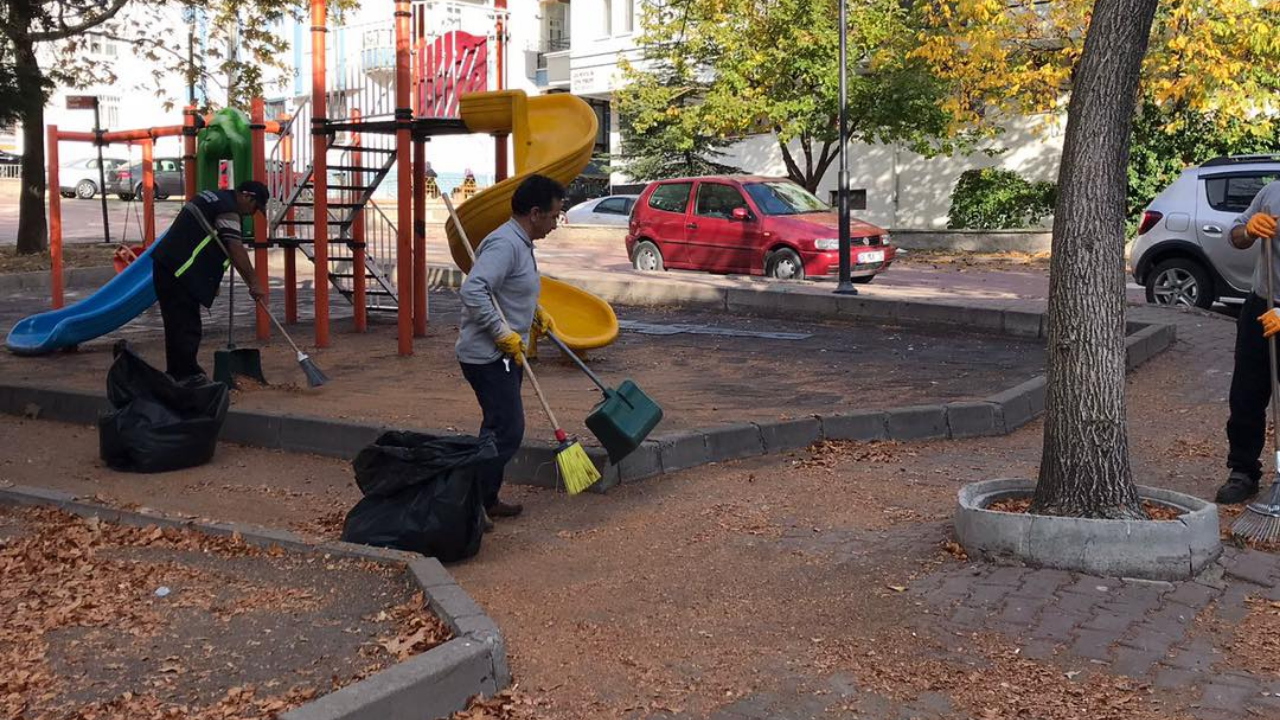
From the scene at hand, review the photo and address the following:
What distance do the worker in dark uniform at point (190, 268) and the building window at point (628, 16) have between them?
1230 inches


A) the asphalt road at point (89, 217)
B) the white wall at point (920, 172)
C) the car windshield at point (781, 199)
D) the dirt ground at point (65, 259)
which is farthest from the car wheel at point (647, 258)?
the white wall at point (920, 172)

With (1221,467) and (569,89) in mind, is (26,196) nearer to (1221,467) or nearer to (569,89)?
(1221,467)

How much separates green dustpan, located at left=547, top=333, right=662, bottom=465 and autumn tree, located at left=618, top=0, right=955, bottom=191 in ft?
59.6

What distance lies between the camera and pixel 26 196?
20.8 meters

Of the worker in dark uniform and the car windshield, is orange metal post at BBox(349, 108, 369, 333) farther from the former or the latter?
the car windshield

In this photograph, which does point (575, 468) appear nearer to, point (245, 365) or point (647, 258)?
point (245, 365)

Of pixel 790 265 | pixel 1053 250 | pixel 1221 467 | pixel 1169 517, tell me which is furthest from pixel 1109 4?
pixel 790 265

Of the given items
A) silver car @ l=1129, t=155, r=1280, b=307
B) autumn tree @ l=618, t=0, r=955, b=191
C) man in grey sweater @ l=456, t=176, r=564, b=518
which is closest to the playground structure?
man in grey sweater @ l=456, t=176, r=564, b=518

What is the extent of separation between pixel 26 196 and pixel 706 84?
14303 millimetres

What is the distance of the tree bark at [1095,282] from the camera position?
518 cm

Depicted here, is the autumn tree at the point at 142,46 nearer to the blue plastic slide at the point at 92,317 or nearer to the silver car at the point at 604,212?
the blue plastic slide at the point at 92,317

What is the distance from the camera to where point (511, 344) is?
5816 millimetres

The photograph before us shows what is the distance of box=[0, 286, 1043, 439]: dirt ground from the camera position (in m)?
8.89

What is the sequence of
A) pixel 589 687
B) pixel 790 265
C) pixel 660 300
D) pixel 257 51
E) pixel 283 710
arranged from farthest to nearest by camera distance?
pixel 257 51
pixel 790 265
pixel 660 300
pixel 589 687
pixel 283 710
